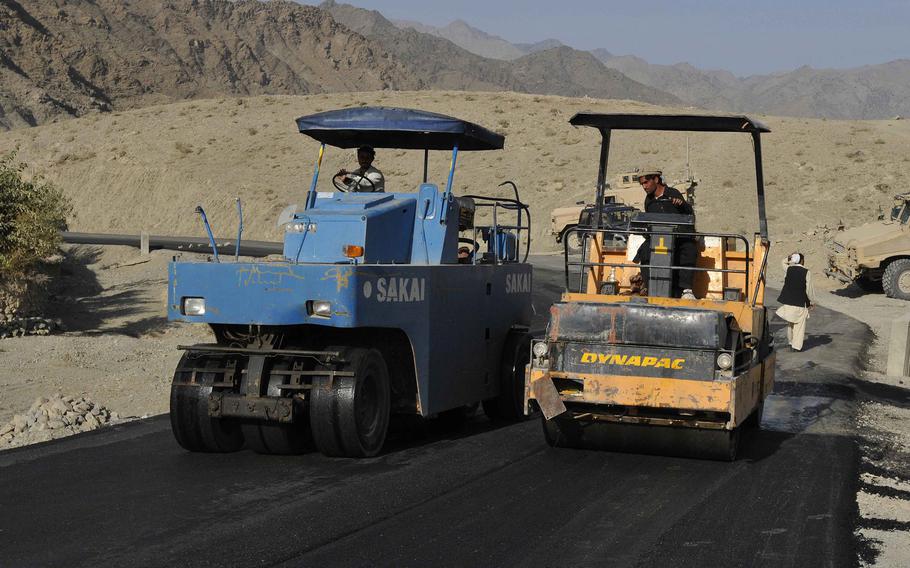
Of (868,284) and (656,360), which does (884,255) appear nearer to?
(868,284)

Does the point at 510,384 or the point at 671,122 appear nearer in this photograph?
the point at 671,122

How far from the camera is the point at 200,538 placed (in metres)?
6.73

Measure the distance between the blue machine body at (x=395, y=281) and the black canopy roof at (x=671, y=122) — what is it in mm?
1163

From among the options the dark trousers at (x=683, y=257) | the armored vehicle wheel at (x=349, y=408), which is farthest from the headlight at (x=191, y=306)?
the dark trousers at (x=683, y=257)

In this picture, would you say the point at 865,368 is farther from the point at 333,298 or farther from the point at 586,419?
the point at 333,298

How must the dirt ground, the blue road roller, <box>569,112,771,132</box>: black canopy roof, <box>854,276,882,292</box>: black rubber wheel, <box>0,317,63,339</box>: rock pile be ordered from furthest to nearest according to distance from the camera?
<box>854,276,882,292</box>: black rubber wheel < the dirt ground < <box>0,317,63,339</box>: rock pile < <box>569,112,771,132</box>: black canopy roof < the blue road roller

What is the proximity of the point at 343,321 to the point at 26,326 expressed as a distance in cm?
1515

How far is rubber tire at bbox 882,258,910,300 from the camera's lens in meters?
29.8

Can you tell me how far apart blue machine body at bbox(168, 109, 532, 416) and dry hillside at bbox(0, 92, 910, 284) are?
111 ft

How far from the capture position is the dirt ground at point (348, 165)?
31.2 metres

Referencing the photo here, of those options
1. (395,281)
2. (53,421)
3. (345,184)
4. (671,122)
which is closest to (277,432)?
(395,281)

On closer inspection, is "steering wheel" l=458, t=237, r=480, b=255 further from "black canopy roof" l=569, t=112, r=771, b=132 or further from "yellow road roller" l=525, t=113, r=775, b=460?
"black canopy roof" l=569, t=112, r=771, b=132

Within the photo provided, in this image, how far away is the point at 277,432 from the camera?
9.05m

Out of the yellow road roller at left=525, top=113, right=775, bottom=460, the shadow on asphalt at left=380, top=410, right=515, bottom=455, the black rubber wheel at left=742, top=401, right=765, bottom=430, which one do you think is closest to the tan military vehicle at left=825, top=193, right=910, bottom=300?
the black rubber wheel at left=742, top=401, right=765, bottom=430
